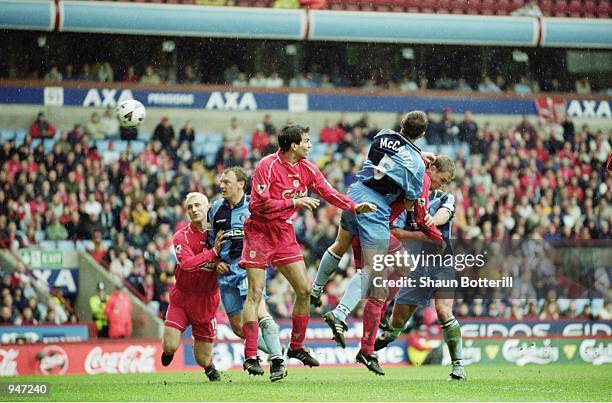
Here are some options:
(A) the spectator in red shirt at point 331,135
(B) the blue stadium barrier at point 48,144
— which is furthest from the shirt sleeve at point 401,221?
(A) the spectator in red shirt at point 331,135

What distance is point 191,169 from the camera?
883 inches

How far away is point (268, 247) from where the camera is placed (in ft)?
34.2

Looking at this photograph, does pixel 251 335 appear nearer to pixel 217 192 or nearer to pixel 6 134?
pixel 217 192

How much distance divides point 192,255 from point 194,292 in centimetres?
56

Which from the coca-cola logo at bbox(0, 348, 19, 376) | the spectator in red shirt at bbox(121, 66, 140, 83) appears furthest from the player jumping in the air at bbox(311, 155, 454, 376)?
the spectator in red shirt at bbox(121, 66, 140, 83)

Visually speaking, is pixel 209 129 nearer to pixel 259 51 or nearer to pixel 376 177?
pixel 259 51

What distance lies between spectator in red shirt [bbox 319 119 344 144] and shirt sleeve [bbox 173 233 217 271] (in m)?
13.3

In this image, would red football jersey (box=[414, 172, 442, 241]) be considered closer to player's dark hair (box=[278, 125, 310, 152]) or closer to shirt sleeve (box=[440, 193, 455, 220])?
shirt sleeve (box=[440, 193, 455, 220])

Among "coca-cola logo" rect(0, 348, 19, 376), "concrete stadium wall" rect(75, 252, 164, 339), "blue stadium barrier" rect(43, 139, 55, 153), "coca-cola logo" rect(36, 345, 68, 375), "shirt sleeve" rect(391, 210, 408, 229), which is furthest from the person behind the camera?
"blue stadium barrier" rect(43, 139, 55, 153)

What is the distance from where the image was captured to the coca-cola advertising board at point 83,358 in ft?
53.2

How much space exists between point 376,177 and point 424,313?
834 centimetres

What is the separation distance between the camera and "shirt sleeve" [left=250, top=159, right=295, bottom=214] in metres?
10.2

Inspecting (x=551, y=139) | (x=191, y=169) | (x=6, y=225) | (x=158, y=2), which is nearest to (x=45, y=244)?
(x=6, y=225)

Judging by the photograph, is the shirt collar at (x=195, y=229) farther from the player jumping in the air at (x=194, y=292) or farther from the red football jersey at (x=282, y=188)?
the red football jersey at (x=282, y=188)
